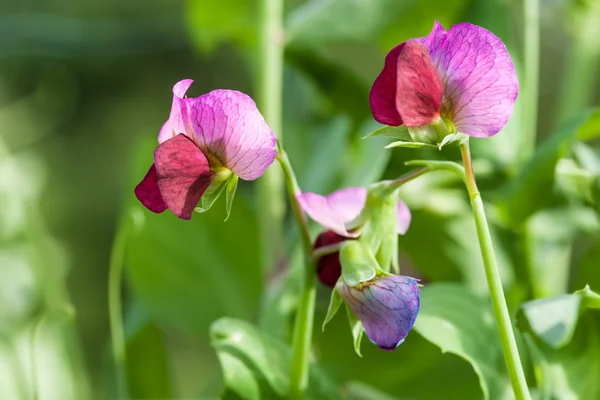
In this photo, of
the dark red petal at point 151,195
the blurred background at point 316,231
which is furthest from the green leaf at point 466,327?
the dark red petal at point 151,195

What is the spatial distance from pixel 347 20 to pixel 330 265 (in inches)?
9.1

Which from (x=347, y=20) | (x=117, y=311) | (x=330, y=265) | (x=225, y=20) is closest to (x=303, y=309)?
(x=330, y=265)

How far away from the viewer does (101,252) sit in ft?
4.28

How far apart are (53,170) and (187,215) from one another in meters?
1.10

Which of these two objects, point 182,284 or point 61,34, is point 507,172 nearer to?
point 182,284

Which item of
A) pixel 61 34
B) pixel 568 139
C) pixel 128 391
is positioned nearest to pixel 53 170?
pixel 61 34

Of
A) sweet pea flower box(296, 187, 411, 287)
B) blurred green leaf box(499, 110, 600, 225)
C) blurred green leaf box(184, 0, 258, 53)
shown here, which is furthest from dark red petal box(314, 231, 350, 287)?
blurred green leaf box(184, 0, 258, 53)

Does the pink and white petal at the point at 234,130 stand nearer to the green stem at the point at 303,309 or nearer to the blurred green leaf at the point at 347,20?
the green stem at the point at 303,309

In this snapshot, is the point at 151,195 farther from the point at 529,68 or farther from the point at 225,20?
the point at 225,20

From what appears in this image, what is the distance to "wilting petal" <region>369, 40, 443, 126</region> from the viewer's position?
21 cm

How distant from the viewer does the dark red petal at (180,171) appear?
0.22 m

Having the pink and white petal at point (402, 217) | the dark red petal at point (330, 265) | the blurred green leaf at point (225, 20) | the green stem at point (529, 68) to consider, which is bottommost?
the dark red petal at point (330, 265)

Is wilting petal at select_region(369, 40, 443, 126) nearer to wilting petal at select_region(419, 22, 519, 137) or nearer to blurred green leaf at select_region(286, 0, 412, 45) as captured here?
wilting petal at select_region(419, 22, 519, 137)

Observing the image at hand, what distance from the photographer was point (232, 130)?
0.73ft
